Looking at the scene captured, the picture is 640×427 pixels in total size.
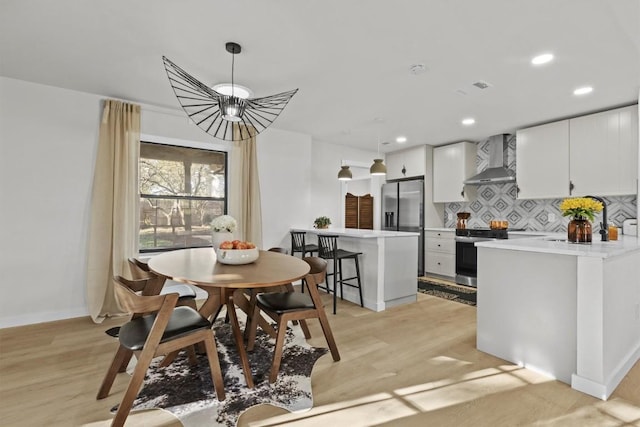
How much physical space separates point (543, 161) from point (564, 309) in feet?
9.48

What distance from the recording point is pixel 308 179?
5191 mm

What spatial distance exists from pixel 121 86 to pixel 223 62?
1357 millimetres

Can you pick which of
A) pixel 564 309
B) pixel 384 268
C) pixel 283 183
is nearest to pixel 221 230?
pixel 384 268

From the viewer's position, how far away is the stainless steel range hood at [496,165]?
4884 millimetres

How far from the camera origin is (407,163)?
6109mm

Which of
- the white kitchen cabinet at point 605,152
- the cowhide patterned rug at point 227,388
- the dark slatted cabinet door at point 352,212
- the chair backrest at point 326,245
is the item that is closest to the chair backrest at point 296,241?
the chair backrest at point 326,245

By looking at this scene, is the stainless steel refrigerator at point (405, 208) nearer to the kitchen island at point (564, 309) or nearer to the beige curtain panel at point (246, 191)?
the beige curtain panel at point (246, 191)

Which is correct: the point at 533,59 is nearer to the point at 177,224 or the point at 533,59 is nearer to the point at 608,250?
the point at 608,250

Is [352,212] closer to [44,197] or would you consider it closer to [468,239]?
[468,239]

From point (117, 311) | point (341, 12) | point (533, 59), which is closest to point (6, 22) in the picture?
point (341, 12)

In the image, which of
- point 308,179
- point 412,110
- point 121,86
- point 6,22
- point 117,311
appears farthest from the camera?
point 308,179

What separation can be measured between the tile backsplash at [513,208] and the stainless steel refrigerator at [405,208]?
69cm

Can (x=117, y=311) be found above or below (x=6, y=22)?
below

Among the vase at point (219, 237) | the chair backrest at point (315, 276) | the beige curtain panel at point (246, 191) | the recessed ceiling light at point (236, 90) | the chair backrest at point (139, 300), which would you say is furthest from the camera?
the beige curtain panel at point (246, 191)
